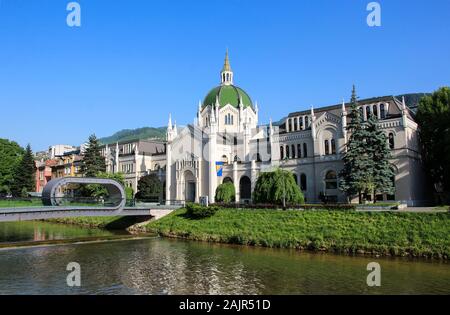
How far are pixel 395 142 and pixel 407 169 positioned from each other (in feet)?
12.8

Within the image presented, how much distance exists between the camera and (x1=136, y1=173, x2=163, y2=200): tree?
242 feet

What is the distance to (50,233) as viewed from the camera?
50.0 m

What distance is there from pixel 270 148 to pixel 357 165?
20.9 metres

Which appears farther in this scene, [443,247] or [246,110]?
[246,110]

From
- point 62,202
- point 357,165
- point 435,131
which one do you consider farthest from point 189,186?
point 435,131

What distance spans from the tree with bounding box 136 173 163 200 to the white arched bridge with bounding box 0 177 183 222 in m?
18.7

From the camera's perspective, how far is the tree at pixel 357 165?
4525cm

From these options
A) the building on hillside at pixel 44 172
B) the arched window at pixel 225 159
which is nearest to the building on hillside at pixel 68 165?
the building on hillside at pixel 44 172

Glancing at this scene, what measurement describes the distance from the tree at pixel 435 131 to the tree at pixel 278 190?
20122 mm

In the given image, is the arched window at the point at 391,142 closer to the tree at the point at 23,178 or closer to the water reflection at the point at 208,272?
the water reflection at the point at 208,272

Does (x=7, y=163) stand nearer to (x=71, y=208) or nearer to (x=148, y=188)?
(x=148, y=188)
